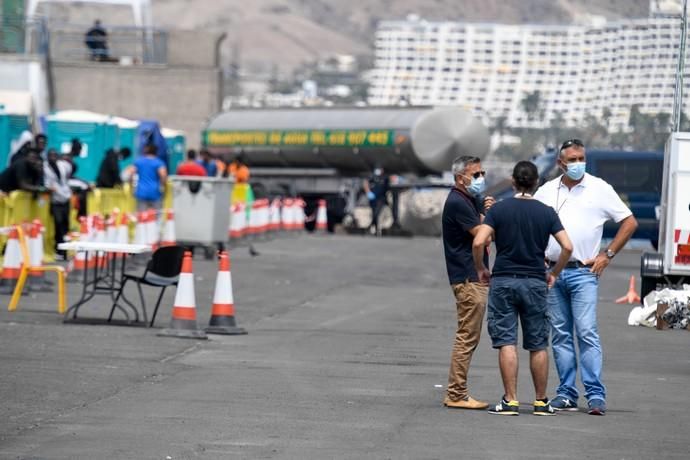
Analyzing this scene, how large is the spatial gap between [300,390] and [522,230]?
2330 millimetres

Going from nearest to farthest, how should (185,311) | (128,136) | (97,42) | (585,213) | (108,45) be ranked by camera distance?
1. (585,213)
2. (185,311)
3. (128,136)
4. (97,42)
5. (108,45)

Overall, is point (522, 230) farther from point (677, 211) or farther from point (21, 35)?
point (21, 35)

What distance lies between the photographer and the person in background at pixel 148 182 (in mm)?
28469

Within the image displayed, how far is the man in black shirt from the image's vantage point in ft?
38.7

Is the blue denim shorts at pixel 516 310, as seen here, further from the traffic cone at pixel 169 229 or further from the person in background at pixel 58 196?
the traffic cone at pixel 169 229

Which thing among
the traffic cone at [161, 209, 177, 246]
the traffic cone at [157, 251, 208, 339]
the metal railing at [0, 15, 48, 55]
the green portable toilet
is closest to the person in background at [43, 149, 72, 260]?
the traffic cone at [161, 209, 177, 246]

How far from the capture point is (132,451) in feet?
32.4

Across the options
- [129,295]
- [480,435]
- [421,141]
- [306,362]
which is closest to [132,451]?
[480,435]

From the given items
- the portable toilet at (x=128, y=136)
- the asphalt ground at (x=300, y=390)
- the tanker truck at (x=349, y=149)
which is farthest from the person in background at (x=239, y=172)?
the asphalt ground at (x=300, y=390)

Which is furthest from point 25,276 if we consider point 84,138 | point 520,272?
point 84,138

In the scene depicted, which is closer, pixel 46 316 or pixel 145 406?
pixel 145 406

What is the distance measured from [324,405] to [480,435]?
1599mm

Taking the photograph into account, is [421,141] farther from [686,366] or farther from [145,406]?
[145,406]

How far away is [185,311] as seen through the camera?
16625 millimetres
